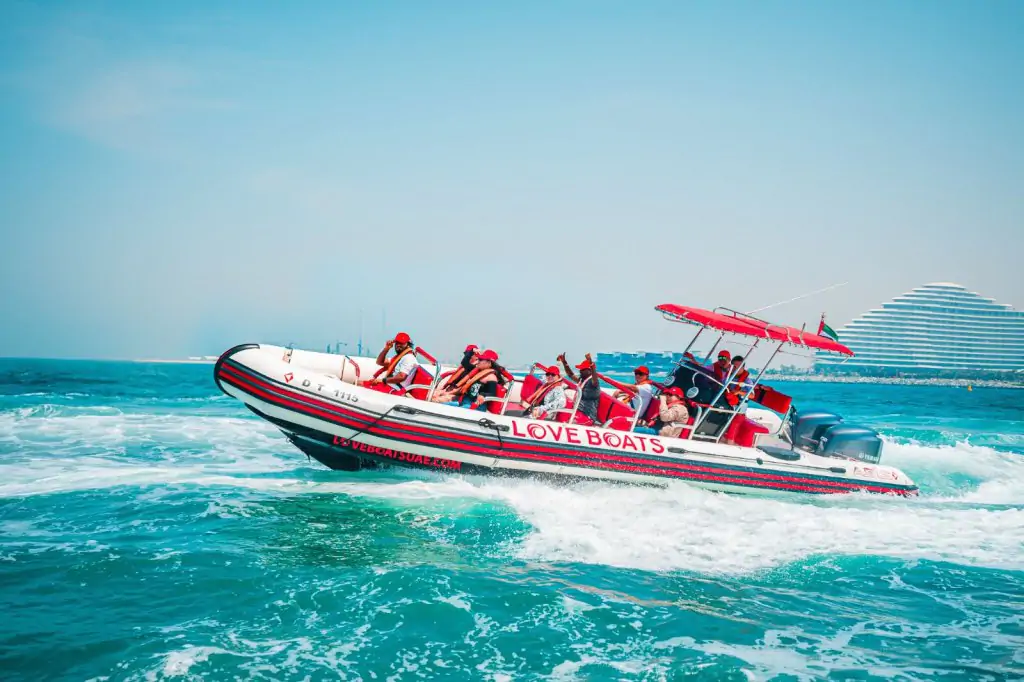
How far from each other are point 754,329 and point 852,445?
9.45ft

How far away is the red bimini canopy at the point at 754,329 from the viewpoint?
11.0 m

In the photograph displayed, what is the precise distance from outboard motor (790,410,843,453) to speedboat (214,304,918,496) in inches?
0.8

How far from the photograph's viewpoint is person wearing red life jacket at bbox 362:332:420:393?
1100 cm

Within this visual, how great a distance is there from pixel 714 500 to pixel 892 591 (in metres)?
3.25

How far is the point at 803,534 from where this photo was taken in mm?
9227

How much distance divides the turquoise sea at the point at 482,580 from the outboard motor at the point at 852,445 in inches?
30.5

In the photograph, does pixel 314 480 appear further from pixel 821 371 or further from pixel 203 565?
pixel 821 371

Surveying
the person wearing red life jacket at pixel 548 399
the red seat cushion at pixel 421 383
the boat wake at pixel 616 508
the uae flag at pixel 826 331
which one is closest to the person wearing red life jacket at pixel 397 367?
the red seat cushion at pixel 421 383

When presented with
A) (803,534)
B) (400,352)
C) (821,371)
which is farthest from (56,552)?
(821,371)

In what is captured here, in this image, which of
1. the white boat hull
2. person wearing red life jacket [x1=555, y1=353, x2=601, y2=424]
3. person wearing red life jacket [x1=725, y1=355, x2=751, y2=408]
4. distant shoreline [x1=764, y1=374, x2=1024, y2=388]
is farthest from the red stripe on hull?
distant shoreline [x1=764, y1=374, x2=1024, y2=388]

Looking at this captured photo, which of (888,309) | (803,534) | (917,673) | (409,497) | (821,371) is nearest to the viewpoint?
(917,673)

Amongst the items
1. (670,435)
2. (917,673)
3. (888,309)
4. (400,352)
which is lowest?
(917,673)

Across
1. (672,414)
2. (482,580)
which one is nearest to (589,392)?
(672,414)

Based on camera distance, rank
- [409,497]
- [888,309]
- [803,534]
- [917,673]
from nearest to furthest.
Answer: [917,673] → [803,534] → [409,497] → [888,309]
